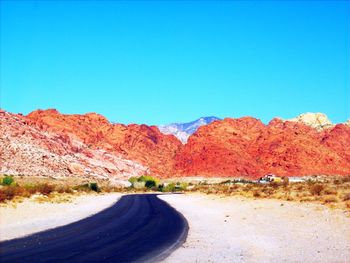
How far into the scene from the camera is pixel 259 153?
515 ft

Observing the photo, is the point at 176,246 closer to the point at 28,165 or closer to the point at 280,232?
the point at 280,232

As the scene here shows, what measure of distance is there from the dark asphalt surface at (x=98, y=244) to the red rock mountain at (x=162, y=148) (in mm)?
92055

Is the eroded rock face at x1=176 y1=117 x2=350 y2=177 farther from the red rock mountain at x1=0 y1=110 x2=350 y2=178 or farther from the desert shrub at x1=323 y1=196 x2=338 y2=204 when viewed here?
the desert shrub at x1=323 y1=196 x2=338 y2=204

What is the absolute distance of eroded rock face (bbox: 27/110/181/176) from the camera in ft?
499

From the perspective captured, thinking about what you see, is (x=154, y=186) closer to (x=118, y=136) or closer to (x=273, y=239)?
(x=118, y=136)

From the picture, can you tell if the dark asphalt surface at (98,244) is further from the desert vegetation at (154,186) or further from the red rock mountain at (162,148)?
the red rock mountain at (162,148)

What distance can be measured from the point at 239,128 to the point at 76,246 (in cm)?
16192

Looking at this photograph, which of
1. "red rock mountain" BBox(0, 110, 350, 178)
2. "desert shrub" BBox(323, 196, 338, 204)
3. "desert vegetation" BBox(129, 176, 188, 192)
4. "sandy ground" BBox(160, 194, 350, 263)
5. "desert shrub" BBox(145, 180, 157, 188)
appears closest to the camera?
"sandy ground" BBox(160, 194, 350, 263)

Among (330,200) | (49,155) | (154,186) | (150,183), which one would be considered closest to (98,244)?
(330,200)

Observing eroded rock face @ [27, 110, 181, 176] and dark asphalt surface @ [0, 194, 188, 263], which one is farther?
eroded rock face @ [27, 110, 181, 176]

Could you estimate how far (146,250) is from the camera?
46.5ft

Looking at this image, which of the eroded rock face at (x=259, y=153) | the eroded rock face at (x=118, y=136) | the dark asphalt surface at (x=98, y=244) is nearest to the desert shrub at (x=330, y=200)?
the dark asphalt surface at (x=98, y=244)

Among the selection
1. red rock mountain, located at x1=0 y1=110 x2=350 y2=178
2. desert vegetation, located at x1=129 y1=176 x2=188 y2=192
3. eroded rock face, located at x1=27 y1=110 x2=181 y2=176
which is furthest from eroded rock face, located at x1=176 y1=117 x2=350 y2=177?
desert vegetation, located at x1=129 y1=176 x2=188 y2=192

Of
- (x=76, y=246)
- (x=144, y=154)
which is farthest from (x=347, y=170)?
(x=76, y=246)
